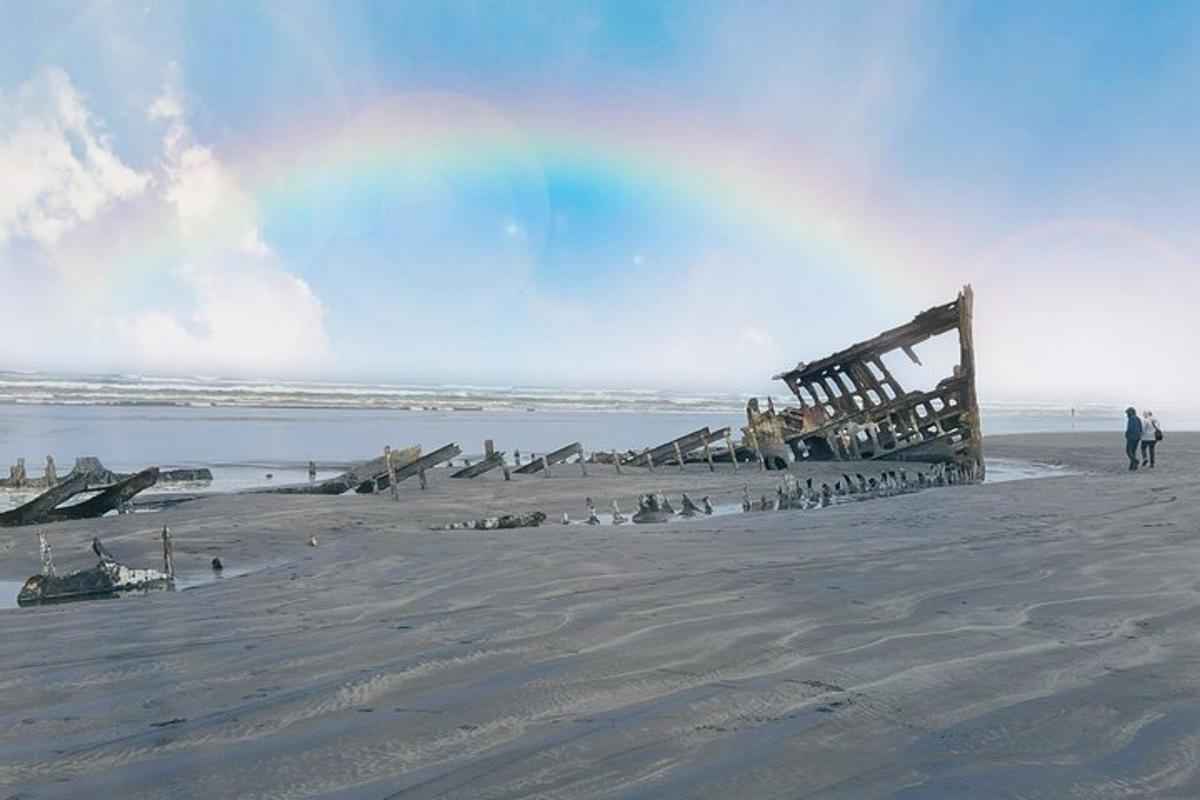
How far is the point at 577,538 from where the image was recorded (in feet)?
30.6

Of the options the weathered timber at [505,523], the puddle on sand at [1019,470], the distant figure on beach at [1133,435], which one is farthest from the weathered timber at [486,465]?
the distant figure on beach at [1133,435]

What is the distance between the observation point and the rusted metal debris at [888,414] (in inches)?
865

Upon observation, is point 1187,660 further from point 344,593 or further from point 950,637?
point 344,593

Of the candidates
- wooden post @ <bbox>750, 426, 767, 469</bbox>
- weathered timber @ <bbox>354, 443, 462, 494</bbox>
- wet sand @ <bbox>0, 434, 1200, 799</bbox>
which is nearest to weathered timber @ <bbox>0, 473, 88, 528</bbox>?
weathered timber @ <bbox>354, 443, 462, 494</bbox>

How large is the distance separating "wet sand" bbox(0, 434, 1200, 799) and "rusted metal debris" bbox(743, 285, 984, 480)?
48.3 ft

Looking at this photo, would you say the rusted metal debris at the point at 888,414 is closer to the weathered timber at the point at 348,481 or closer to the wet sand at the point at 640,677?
the weathered timber at the point at 348,481

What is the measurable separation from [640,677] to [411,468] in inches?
505

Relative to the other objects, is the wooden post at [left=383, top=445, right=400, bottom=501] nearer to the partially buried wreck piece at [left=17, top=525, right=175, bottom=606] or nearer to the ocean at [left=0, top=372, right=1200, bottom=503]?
the ocean at [left=0, top=372, right=1200, bottom=503]

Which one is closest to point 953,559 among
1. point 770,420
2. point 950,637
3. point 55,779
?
point 950,637

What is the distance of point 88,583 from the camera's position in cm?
693

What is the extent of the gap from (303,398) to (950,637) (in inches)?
2559

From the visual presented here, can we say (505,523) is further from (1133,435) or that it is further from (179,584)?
(1133,435)

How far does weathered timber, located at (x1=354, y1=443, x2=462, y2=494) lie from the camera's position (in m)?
16.0

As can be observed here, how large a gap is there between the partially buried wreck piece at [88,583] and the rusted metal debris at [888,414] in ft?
58.1
